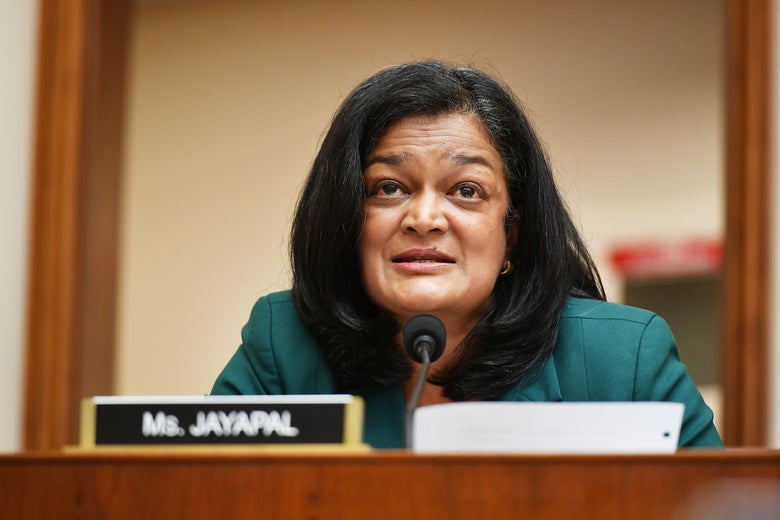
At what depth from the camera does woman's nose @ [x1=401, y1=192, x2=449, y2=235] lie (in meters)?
1.65

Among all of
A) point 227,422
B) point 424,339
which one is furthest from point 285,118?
point 227,422

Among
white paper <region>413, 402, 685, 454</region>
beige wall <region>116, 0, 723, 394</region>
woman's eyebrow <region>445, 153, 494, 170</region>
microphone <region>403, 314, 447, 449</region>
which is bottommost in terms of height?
white paper <region>413, 402, 685, 454</region>

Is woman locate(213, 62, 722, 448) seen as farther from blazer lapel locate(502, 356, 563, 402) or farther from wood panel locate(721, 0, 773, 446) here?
wood panel locate(721, 0, 773, 446)

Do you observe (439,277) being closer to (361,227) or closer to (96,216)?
(361,227)

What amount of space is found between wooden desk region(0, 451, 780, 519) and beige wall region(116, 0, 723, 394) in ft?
12.3

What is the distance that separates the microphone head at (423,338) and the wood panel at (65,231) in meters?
1.83

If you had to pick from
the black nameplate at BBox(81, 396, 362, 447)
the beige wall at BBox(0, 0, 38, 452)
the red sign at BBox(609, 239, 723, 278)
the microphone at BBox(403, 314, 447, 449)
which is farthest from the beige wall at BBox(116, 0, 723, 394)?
the black nameplate at BBox(81, 396, 362, 447)

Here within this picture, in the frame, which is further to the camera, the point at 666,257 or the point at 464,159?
the point at 666,257

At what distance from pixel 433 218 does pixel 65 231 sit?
1609 mm

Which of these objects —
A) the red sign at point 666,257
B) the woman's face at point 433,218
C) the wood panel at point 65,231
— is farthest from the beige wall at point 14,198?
the red sign at point 666,257

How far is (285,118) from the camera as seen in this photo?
501 centimetres

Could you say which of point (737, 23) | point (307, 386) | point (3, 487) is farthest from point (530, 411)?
point (737, 23)

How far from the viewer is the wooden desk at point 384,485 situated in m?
0.90

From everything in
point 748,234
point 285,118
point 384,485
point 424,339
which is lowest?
point 384,485
